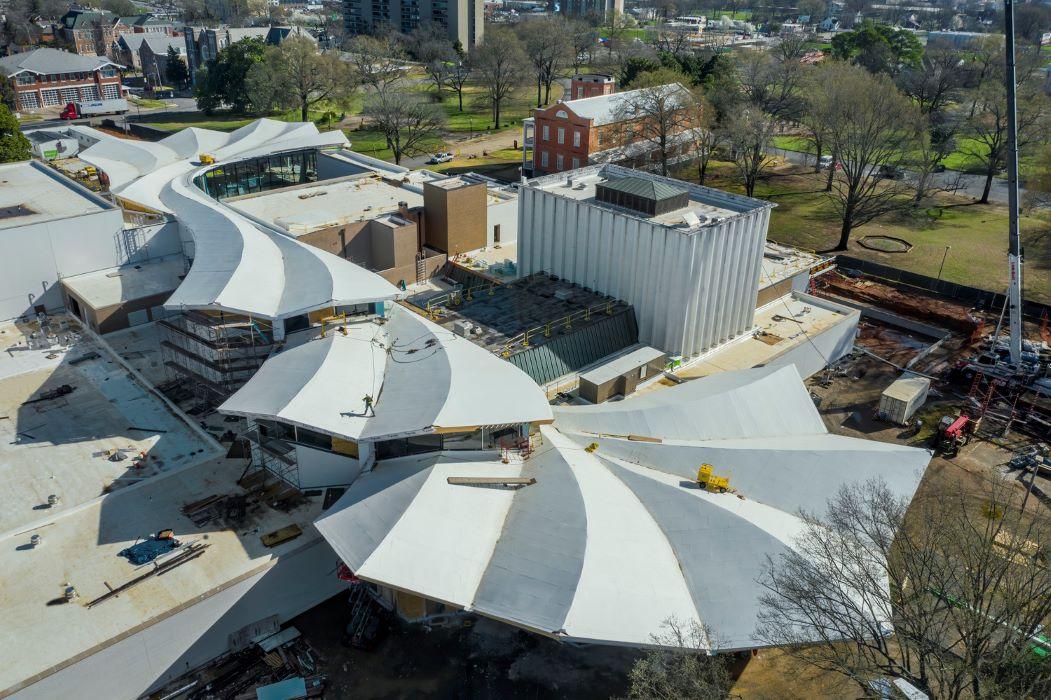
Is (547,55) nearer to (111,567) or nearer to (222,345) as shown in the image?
(222,345)

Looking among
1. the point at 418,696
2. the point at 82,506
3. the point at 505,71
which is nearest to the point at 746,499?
the point at 418,696

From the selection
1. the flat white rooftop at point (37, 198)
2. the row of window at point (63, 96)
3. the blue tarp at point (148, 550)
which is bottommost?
the blue tarp at point (148, 550)

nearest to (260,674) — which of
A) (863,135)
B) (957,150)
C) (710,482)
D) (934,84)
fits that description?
(710,482)

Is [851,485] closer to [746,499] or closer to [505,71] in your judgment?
[746,499]

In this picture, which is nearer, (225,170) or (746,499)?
(746,499)

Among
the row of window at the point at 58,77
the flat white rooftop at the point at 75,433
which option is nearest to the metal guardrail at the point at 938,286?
the flat white rooftop at the point at 75,433

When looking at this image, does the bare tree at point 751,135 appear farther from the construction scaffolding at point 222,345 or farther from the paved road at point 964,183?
the construction scaffolding at point 222,345

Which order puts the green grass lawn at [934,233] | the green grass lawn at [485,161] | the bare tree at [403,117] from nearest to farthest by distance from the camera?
the green grass lawn at [934,233] < the bare tree at [403,117] < the green grass lawn at [485,161]
